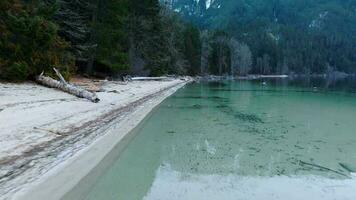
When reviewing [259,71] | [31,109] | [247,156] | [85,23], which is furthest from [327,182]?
[259,71]

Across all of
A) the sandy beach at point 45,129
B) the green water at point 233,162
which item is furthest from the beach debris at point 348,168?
the sandy beach at point 45,129

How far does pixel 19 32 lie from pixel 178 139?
15069 mm

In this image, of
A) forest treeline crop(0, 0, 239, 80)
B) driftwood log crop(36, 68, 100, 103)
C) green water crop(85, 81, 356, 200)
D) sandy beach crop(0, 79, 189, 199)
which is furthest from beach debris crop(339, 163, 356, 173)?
forest treeline crop(0, 0, 239, 80)

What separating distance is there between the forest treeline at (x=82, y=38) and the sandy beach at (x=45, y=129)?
146 inches

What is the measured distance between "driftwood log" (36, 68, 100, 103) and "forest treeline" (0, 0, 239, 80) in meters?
0.89

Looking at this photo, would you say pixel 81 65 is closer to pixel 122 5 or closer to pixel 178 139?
pixel 122 5

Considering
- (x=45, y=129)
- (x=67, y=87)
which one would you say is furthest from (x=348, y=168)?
(x=67, y=87)

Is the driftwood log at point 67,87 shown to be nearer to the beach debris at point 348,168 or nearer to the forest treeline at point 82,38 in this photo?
the forest treeline at point 82,38

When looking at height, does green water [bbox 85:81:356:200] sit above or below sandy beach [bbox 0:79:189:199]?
below

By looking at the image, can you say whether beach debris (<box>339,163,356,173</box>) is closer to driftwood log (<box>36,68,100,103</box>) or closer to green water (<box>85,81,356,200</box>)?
green water (<box>85,81,356,200</box>)

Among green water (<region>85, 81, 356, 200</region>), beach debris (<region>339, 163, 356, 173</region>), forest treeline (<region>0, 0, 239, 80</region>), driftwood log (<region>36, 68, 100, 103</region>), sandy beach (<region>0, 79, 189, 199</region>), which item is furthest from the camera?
forest treeline (<region>0, 0, 239, 80</region>)

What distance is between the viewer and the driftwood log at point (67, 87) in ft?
70.8

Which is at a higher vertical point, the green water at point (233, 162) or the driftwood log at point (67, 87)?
the driftwood log at point (67, 87)

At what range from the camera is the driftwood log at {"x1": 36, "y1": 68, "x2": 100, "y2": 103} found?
70.8 ft
